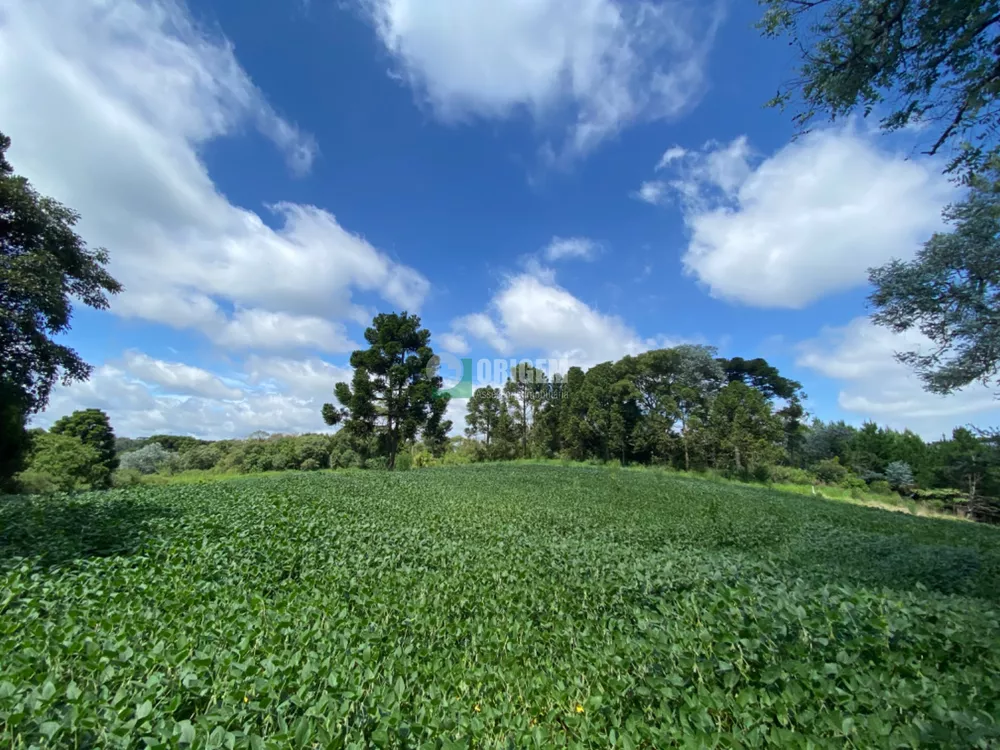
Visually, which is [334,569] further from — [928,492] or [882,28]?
[928,492]

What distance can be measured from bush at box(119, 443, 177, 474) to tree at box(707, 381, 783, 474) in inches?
1507

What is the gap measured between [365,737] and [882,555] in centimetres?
888

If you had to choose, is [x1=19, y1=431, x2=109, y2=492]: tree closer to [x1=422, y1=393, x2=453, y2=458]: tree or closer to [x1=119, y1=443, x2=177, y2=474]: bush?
[x1=422, y1=393, x2=453, y2=458]: tree

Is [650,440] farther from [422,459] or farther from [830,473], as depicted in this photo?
[422,459]

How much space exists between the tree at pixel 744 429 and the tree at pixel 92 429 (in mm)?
31361

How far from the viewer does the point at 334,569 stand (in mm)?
4891

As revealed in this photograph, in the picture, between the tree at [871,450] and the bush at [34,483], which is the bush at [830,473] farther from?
the bush at [34,483]

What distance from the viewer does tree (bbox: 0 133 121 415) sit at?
940 cm

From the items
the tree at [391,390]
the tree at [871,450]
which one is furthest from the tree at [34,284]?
the tree at [871,450]

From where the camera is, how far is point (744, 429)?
25.5 m

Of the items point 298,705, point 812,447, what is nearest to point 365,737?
point 298,705

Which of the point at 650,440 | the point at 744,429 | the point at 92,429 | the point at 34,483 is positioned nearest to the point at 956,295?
the point at 744,429

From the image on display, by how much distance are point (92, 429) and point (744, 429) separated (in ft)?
109

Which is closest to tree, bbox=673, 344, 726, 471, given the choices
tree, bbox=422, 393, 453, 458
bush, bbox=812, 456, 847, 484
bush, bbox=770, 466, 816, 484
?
bush, bbox=770, 466, 816, 484
